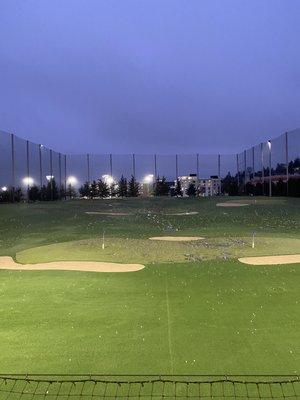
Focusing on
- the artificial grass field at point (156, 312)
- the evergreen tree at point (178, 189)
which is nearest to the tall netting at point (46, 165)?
the evergreen tree at point (178, 189)

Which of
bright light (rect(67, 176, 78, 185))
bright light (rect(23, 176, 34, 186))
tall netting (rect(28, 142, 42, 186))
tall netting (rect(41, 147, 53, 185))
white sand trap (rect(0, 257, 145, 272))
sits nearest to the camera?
white sand trap (rect(0, 257, 145, 272))

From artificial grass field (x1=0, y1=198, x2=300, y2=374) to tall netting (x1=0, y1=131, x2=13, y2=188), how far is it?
88.5ft

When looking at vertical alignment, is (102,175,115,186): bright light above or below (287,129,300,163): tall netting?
below

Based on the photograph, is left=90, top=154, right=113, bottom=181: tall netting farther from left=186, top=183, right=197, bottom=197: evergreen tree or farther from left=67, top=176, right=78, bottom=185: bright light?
left=186, top=183, right=197, bottom=197: evergreen tree

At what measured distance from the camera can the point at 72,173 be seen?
59344 mm

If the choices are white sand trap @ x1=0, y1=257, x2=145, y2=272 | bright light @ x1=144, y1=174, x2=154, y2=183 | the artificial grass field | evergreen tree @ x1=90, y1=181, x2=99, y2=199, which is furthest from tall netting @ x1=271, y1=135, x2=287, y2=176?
white sand trap @ x1=0, y1=257, x2=145, y2=272

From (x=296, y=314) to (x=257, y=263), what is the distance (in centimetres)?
434

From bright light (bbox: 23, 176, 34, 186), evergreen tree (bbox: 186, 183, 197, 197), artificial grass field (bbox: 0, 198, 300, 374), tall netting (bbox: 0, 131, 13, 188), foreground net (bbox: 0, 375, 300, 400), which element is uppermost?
tall netting (bbox: 0, 131, 13, 188)

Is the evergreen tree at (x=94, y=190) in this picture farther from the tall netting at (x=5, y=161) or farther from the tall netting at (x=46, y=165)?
the tall netting at (x=5, y=161)

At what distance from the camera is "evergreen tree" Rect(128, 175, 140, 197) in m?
56.1

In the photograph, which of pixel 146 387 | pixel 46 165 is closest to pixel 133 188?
pixel 46 165

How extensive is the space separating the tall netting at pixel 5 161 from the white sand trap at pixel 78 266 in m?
29.3

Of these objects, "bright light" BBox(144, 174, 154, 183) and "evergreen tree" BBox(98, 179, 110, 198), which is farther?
"bright light" BBox(144, 174, 154, 183)

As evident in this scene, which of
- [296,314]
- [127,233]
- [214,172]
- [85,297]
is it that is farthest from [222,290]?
[214,172]
